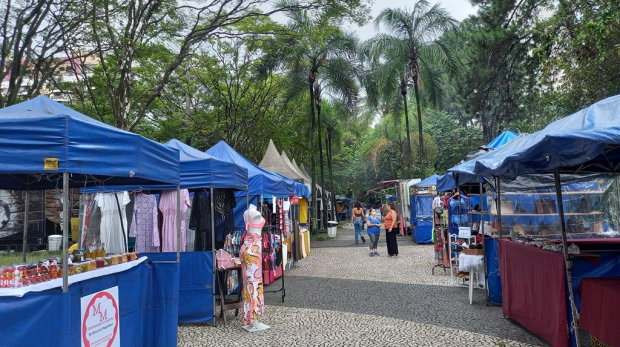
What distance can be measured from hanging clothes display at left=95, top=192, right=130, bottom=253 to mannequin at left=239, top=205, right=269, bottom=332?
6.66 feet

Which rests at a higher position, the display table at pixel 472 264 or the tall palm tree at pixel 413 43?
the tall palm tree at pixel 413 43

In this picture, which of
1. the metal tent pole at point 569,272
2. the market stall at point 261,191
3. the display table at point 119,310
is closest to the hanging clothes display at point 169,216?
the display table at point 119,310

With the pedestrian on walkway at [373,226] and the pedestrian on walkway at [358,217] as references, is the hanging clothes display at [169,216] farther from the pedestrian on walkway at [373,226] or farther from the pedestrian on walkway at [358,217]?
the pedestrian on walkway at [358,217]

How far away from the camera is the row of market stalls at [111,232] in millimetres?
3893

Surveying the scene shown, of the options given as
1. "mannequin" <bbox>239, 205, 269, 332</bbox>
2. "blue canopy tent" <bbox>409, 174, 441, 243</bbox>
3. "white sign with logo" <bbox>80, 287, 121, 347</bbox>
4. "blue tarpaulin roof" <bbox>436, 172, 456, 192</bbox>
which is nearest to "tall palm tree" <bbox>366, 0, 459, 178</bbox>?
"blue canopy tent" <bbox>409, 174, 441, 243</bbox>

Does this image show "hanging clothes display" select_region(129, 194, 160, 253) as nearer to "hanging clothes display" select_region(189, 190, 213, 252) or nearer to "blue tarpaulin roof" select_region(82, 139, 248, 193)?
"blue tarpaulin roof" select_region(82, 139, 248, 193)

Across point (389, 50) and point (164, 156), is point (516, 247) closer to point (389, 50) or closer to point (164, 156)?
point (164, 156)

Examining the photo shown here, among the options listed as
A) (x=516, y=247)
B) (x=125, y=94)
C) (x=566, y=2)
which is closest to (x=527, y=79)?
(x=566, y=2)

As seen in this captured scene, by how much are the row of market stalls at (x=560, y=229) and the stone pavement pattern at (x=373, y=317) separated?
0.54 m

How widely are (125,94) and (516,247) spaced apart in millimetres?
10202

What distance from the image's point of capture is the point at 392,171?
144 ft

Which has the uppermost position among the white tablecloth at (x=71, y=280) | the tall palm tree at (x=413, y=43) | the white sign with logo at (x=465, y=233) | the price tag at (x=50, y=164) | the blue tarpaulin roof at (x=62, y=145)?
the tall palm tree at (x=413, y=43)

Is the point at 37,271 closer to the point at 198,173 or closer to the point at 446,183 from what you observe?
the point at 198,173

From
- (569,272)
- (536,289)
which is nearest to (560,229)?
(536,289)
